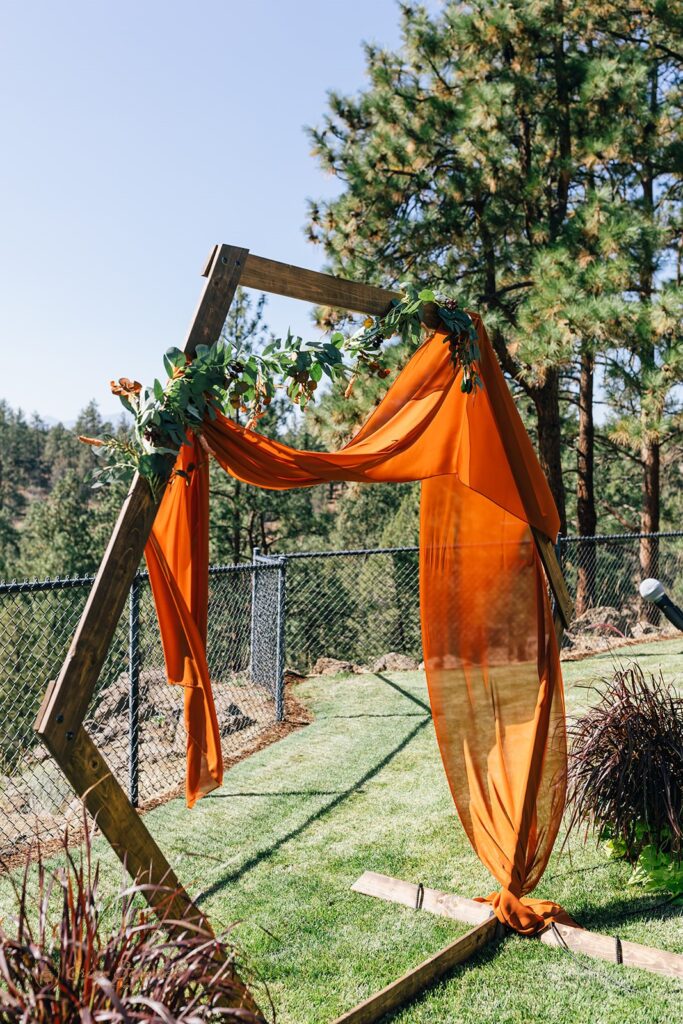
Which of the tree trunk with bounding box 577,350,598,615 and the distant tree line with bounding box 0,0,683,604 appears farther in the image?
the tree trunk with bounding box 577,350,598,615

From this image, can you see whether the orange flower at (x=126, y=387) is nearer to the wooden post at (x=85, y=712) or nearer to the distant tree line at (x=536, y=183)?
the wooden post at (x=85, y=712)

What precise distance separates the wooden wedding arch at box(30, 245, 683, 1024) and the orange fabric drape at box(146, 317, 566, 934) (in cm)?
31

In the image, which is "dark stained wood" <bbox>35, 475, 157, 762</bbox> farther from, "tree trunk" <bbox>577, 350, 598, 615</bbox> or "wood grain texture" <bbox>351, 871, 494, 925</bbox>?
"tree trunk" <bbox>577, 350, 598, 615</bbox>

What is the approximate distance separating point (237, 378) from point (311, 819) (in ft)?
10.2

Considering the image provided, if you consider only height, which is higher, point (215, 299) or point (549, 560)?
point (215, 299)

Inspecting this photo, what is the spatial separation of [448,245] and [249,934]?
1045 cm

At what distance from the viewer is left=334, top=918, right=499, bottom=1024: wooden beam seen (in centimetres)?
296

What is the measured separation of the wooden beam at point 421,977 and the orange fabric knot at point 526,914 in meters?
0.07

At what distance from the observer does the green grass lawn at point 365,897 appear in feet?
10.2

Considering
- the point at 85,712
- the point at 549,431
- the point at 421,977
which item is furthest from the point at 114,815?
the point at 549,431

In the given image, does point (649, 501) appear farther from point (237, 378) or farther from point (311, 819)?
point (237, 378)

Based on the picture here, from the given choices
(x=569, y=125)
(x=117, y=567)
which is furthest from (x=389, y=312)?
(x=569, y=125)

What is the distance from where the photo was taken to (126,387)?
109 inches

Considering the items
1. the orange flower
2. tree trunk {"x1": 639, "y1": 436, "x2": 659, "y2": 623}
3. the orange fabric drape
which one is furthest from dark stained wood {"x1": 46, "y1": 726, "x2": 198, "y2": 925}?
tree trunk {"x1": 639, "y1": 436, "x2": 659, "y2": 623}
